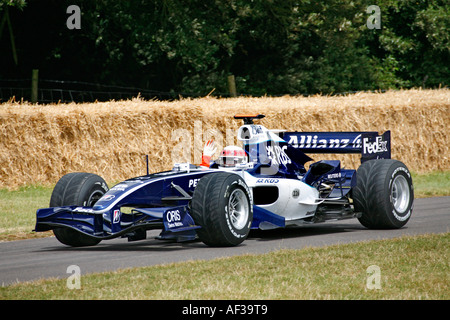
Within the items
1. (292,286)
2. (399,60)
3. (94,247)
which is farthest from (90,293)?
(399,60)

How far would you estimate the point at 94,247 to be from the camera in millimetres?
11133

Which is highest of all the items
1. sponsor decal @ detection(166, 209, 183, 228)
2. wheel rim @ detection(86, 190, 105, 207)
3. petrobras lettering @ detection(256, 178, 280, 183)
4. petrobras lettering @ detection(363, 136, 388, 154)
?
petrobras lettering @ detection(363, 136, 388, 154)

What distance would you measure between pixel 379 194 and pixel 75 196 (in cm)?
441

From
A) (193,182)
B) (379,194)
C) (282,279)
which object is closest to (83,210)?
(193,182)

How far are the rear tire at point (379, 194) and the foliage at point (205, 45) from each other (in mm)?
17985

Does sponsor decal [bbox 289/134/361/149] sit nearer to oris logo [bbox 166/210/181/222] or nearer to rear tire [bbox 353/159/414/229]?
rear tire [bbox 353/159/414/229]

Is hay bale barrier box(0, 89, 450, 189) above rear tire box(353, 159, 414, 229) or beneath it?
above

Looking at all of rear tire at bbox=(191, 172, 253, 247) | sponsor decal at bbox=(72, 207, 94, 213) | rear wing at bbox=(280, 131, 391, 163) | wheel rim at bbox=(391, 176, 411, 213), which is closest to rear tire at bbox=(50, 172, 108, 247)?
sponsor decal at bbox=(72, 207, 94, 213)

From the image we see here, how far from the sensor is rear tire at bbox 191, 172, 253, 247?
33.4 feet

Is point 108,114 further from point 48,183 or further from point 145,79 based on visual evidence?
point 145,79

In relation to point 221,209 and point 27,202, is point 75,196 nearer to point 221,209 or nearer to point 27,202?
point 221,209

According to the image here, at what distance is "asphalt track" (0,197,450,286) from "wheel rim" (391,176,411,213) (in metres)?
0.35

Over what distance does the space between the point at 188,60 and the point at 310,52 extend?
733 centimetres

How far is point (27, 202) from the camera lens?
54.4 ft
